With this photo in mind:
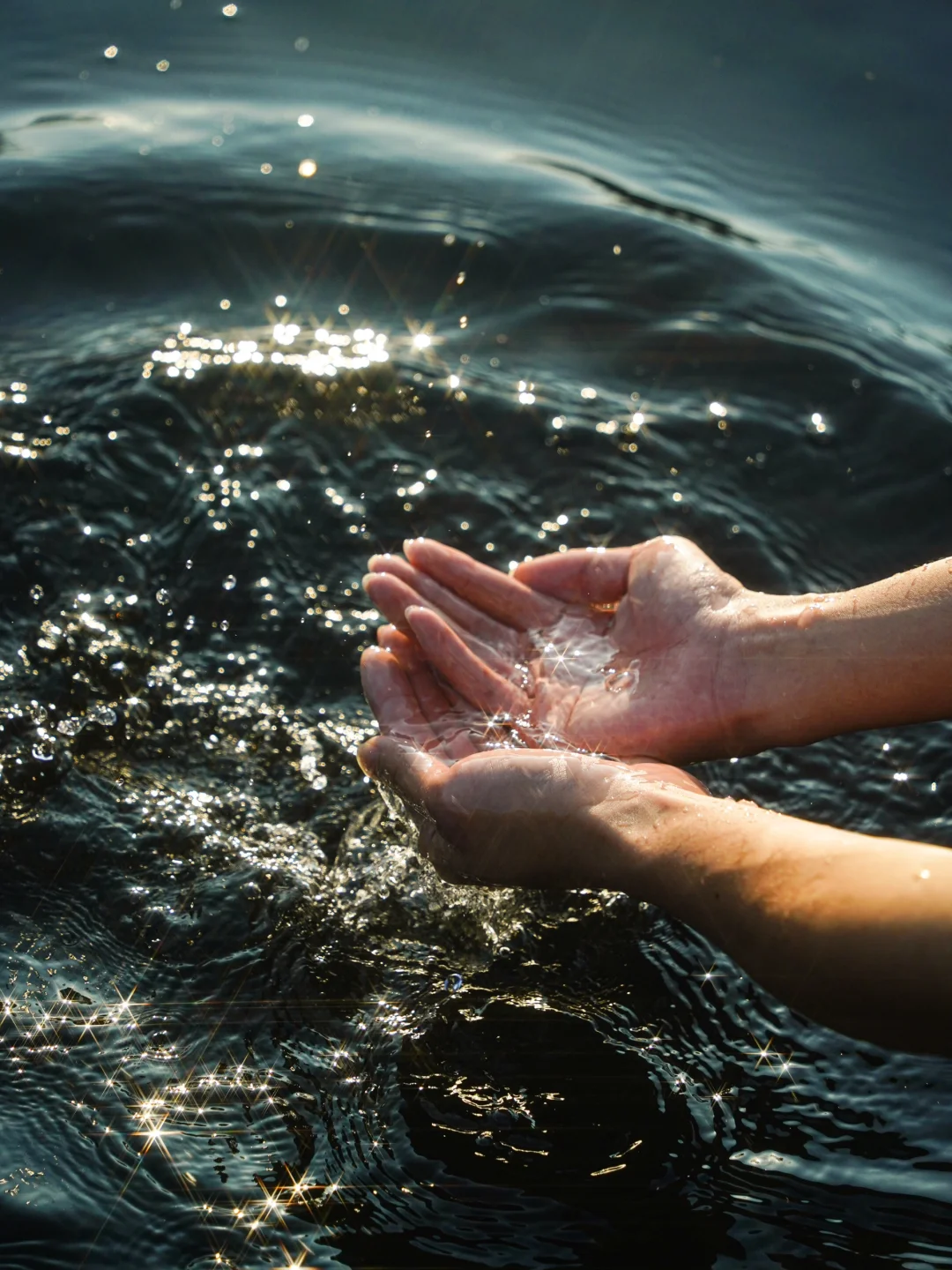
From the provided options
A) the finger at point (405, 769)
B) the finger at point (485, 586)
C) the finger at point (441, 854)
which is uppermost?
the finger at point (485, 586)

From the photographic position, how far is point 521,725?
279cm

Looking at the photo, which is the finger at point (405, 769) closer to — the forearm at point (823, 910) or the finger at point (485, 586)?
the forearm at point (823, 910)

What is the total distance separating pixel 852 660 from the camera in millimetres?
2639

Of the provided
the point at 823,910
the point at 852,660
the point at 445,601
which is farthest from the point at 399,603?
the point at 823,910

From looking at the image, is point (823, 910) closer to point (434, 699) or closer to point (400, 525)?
point (434, 699)

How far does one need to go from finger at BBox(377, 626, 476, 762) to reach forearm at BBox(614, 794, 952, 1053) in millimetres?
599

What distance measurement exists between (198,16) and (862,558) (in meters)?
4.83

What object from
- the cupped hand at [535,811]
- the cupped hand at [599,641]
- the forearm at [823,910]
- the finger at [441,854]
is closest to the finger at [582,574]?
the cupped hand at [599,641]

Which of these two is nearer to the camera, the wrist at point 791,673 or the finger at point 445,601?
the wrist at point 791,673

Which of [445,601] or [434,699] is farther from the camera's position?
[445,601]

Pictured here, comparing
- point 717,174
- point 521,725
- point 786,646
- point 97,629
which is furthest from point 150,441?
point 717,174

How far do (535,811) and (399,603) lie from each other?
→ 82cm

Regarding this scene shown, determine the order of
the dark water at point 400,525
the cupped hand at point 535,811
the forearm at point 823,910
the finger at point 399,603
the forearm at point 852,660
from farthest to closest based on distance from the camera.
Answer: the finger at point 399,603
the forearm at point 852,660
the cupped hand at point 535,811
the dark water at point 400,525
the forearm at point 823,910

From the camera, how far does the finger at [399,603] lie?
2.92m
